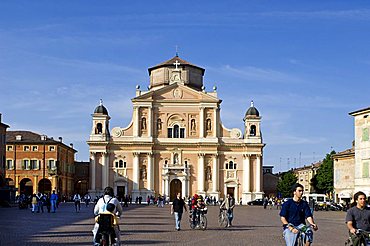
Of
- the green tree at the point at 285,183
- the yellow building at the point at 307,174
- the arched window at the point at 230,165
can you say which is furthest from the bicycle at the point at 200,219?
the yellow building at the point at 307,174

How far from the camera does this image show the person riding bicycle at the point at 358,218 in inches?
476

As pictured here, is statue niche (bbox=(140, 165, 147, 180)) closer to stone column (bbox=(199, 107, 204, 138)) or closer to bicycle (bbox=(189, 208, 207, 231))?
stone column (bbox=(199, 107, 204, 138))

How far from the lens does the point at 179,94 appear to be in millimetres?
83312

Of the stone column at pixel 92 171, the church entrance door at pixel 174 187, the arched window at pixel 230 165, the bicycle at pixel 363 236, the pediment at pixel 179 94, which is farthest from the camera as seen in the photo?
the arched window at pixel 230 165

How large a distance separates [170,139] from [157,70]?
11969mm

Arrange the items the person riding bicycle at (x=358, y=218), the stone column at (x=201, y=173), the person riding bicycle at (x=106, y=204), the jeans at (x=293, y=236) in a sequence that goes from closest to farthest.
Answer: the person riding bicycle at (x=358, y=218) < the jeans at (x=293, y=236) < the person riding bicycle at (x=106, y=204) < the stone column at (x=201, y=173)

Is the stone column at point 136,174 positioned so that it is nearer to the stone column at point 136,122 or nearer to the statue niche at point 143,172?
the statue niche at point 143,172

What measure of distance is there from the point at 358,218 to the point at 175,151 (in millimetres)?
70534

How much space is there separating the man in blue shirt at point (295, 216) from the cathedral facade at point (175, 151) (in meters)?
69.3

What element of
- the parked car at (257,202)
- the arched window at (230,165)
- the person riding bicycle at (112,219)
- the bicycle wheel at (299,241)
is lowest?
the parked car at (257,202)

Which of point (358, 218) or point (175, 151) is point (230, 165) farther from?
point (358, 218)

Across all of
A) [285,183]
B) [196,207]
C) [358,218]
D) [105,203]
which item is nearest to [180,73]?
[285,183]

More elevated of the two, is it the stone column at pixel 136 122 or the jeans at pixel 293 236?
the stone column at pixel 136 122

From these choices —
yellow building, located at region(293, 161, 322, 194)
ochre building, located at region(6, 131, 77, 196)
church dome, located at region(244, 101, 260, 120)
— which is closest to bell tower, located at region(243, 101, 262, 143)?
church dome, located at region(244, 101, 260, 120)
